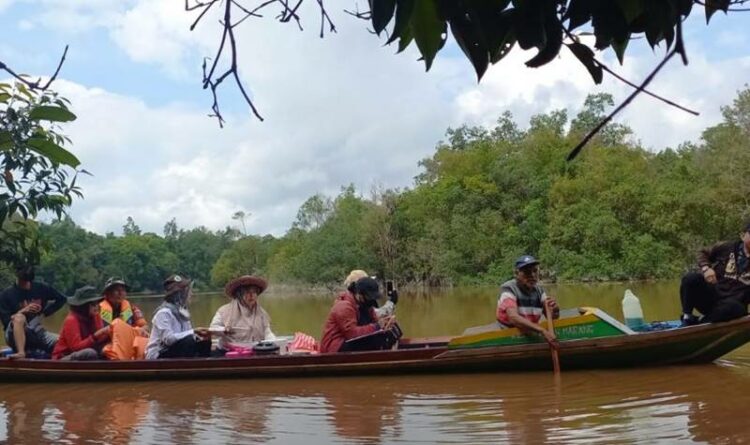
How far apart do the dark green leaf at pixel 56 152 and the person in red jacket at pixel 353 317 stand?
17.5ft

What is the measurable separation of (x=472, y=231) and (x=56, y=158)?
34.6 m

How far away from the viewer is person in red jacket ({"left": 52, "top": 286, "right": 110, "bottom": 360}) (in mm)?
7621

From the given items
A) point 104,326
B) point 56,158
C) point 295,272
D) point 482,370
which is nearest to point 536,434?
point 482,370

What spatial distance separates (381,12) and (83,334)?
23.9 feet

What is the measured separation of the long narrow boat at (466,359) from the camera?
6.56 m

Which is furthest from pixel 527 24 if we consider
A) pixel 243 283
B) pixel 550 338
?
pixel 243 283

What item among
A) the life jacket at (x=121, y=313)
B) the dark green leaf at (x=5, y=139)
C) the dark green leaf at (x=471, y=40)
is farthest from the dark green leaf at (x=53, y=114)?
the life jacket at (x=121, y=313)

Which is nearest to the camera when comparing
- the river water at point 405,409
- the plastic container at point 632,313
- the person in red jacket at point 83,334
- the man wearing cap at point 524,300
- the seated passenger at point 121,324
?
the river water at point 405,409

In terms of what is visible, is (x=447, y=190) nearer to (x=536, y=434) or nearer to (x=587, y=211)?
(x=587, y=211)

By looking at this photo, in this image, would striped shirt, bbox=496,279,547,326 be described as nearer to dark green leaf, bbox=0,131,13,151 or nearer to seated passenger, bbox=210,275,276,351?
seated passenger, bbox=210,275,276,351

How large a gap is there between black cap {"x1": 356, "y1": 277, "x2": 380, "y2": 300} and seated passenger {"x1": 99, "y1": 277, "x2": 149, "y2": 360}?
224cm

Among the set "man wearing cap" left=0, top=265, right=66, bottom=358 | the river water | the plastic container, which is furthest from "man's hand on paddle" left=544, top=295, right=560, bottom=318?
"man wearing cap" left=0, top=265, right=66, bottom=358

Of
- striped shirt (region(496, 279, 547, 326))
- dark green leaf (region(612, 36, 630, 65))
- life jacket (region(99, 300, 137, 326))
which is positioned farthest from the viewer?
life jacket (region(99, 300, 137, 326))

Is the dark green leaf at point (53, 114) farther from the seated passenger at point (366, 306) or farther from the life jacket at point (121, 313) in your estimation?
the life jacket at point (121, 313)
